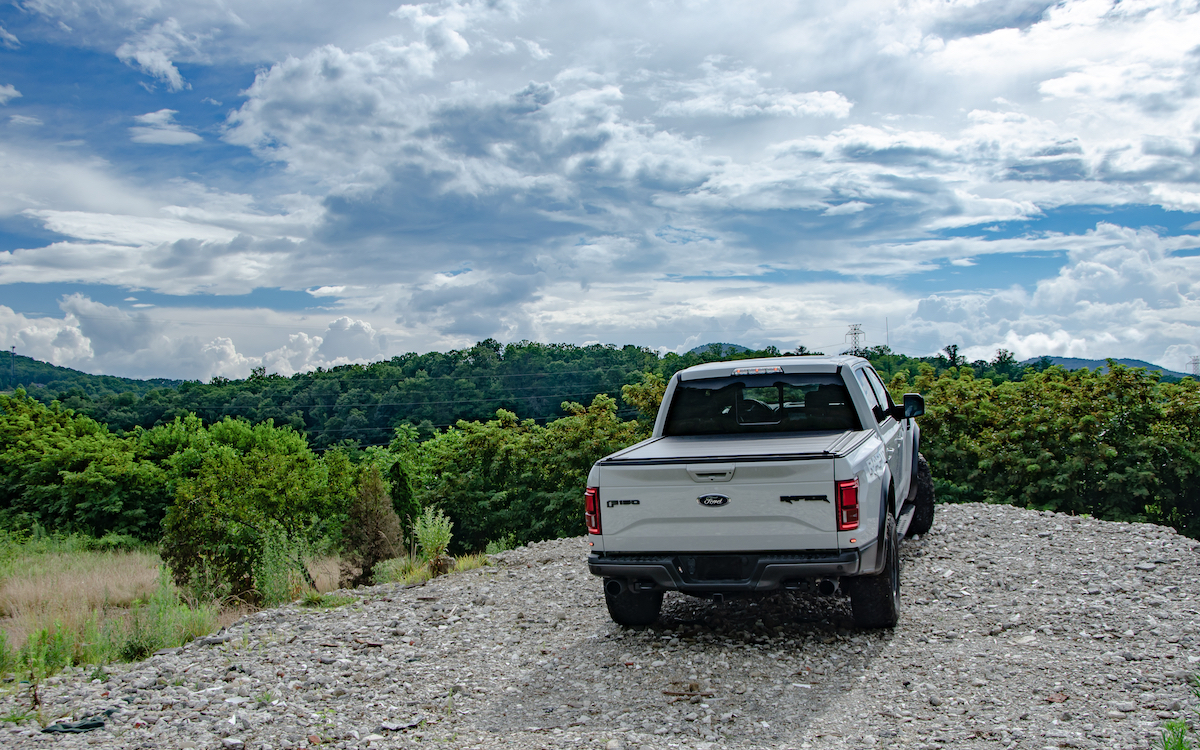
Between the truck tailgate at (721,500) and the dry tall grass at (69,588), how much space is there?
5789 millimetres

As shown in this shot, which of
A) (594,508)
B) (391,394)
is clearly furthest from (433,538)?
(391,394)

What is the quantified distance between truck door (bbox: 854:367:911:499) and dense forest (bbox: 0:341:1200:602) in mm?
7479

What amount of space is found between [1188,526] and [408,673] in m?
14.6

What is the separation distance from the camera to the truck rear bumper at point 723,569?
5551mm

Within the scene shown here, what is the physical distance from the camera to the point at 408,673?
20.3 feet

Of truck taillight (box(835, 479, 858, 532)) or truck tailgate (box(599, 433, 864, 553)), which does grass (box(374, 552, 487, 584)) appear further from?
truck taillight (box(835, 479, 858, 532))

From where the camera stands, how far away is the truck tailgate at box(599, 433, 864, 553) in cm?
550

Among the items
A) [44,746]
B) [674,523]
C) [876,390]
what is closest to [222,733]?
[44,746]

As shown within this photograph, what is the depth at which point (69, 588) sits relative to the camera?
1667cm

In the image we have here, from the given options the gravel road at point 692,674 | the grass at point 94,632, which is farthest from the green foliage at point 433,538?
the grass at point 94,632

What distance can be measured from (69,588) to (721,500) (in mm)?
16872

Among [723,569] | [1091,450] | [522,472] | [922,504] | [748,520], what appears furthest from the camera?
[522,472]

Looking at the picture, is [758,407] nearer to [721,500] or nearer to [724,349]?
[721,500]

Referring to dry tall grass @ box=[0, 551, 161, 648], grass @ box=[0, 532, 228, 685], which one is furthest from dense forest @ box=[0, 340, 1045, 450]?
grass @ box=[0, 532, 228, 685]
